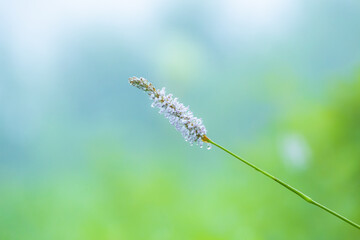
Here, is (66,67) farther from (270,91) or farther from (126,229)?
(270,91)

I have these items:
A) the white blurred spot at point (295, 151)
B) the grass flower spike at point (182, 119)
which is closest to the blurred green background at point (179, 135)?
the white blurred spot at point (295, 151)

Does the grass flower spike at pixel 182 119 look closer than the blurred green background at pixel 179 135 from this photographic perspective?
Yes

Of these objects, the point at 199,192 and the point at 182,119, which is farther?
the point at 199,192

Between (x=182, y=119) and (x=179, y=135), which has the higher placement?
(x=179, y=135)

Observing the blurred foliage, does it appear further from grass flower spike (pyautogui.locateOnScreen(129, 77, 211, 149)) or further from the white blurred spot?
grass flower spike (pyautogui.locateOnScreen(129, 77, 211, 149))

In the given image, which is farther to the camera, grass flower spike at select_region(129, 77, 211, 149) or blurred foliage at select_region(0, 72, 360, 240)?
blurred foliage at select_region(0, 72, 360, 240)

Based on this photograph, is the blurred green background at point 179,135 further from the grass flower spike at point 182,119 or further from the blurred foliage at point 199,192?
the grass flower spike at point 182,119

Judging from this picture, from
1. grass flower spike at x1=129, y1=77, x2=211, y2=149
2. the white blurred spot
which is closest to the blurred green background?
the white blurred spot

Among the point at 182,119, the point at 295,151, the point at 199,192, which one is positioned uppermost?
the point at 295,151

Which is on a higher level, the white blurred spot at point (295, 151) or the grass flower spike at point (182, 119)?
the white blurred spot at point (295, 151)

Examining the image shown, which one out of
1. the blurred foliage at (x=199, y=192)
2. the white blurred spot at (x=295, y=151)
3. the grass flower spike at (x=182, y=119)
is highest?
the white blurred spot at (x=295, y=151)

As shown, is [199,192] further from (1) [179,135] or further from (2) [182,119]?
(2) [182,119]

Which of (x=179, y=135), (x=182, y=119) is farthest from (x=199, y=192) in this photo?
(x=182, y=119)

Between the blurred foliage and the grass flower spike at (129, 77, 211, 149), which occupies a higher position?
the blurred foliage
